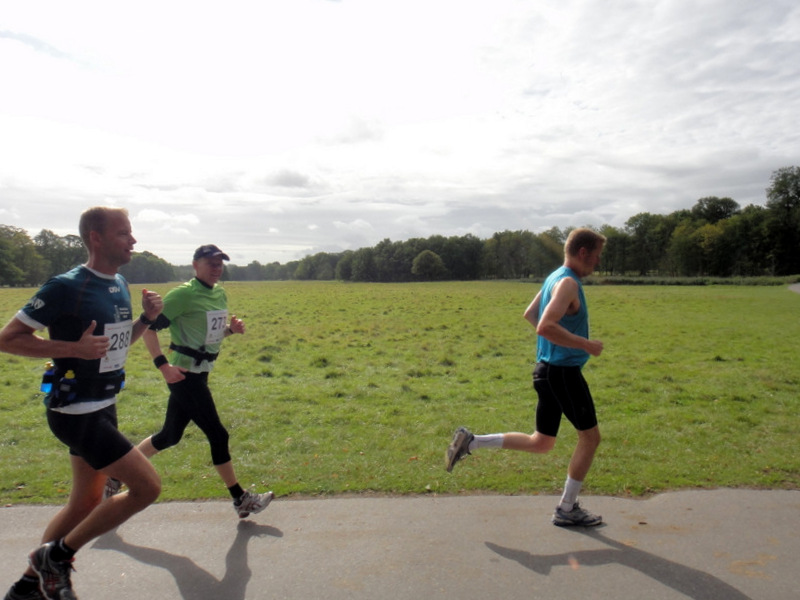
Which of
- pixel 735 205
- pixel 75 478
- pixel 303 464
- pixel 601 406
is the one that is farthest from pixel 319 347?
pixel 735 205

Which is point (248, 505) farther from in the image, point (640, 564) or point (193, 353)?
point (640, 564)

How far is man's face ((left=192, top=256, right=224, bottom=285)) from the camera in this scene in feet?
14.1

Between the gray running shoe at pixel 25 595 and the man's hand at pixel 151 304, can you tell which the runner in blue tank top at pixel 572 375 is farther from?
the gray running shoe at pixel 25 595

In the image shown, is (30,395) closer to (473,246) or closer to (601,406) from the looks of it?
(601,406)

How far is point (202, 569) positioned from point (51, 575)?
0.80 m

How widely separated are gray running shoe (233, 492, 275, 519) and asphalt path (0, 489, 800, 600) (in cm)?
7

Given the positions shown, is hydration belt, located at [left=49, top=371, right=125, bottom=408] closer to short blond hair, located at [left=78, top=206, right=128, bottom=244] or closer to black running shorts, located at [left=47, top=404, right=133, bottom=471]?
black running shorts, located at [left=47, top=404, right=133, bottom=471]

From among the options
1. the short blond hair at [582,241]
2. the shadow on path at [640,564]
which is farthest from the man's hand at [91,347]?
the short blond hair at [582,241]

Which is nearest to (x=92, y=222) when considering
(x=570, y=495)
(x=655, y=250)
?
(x=570, y=495)

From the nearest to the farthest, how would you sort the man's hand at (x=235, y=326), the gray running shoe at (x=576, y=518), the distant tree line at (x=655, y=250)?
the gray running shoe at (x=576, y=518) → the man's hand at (x=235, y=326) → the distant tree line at (x=655, y=250)

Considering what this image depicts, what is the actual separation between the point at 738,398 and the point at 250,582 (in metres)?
7.70

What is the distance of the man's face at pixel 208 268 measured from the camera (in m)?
4.30

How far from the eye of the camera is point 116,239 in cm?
312

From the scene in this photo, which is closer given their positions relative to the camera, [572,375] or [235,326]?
[572,375]
